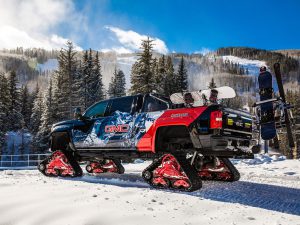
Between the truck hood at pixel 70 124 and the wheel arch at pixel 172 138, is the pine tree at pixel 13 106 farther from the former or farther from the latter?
the wheel arch at pixel 172 138

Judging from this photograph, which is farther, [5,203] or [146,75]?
[146,75]

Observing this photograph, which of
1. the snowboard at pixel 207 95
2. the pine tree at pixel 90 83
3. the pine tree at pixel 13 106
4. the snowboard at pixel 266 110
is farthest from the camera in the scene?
the pine tree at pixel 13 106

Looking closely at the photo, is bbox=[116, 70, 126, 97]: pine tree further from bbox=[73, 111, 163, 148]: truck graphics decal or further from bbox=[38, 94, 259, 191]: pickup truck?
bbox=[73, 111, 163, 148]: truck graphics decal

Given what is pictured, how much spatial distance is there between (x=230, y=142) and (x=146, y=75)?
2649 cm

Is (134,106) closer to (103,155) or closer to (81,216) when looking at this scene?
(103,155)

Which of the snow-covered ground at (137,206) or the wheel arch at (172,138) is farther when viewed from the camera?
the wheel arch at (172,138)

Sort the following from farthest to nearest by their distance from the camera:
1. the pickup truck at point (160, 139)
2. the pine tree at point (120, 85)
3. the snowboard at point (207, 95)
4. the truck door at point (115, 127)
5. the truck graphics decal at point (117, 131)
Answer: the pine tree at point (120, 85) → the truck door at point (115, 127) → the truck graphics decal at point (117, 131) → the snowboard at point (207, 95) → the pickup truck at point (160, 139)

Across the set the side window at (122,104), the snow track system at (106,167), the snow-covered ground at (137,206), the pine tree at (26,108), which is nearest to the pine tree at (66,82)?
the pine tree at (26,108)

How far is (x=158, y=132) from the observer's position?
7617 mm

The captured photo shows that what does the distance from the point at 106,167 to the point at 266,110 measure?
5390mm

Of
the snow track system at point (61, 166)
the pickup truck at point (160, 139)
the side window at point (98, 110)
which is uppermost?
the side window at point (98, 110)

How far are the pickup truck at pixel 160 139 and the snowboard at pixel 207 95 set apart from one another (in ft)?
0.56

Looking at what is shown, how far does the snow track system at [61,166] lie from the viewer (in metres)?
9.44

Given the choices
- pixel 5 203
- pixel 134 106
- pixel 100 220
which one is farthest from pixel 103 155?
pixel 100 220
